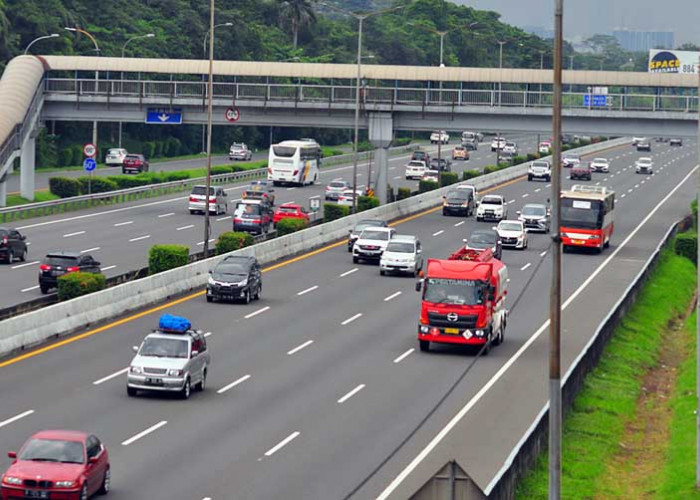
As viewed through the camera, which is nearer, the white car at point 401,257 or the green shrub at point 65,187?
the white car at point 401,257

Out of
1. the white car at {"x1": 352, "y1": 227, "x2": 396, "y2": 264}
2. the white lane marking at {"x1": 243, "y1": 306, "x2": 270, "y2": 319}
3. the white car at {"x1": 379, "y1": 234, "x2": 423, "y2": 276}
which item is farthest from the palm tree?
the white lane marking at {"x1": 243, "y1": 306, "x2": 270, "y2": 319}

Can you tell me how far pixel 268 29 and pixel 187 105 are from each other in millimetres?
93306

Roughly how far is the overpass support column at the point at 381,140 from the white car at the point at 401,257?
30160mm

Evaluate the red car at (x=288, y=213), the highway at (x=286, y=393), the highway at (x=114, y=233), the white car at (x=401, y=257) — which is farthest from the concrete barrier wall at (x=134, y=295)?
the white car at (x=401, y=257)

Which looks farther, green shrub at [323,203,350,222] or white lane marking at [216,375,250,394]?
green shrub at [323,203,350,222]

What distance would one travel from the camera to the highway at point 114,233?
6106cm

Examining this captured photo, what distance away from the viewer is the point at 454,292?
44.6 meters

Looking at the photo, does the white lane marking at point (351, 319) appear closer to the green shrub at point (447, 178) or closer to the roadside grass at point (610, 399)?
the roadside grass at point (610, 399)

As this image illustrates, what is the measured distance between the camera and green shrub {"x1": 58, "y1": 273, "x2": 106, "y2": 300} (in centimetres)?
4978

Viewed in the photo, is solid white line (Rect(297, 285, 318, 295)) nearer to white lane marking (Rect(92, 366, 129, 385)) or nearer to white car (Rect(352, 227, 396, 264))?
white car (Rect(352, 227, 396, 264))

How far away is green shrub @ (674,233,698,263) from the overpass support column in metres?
21.0

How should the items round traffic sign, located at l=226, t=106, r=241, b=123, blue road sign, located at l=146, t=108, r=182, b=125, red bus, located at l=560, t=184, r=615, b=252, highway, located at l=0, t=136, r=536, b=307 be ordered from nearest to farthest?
1. highway, located at l=0, t=136, r=536, b=307
2. red bus, located at l=560, t=184, r=615, b=252
3. round traffic sign, located at l=226, t=106, r=241, b=123
4. blue road sign, located at l=146, t=108, r=182, b=125

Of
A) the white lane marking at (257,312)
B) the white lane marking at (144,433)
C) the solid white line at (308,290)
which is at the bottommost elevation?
the white lane marking at (144,433)

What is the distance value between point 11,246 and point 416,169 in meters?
65.9
